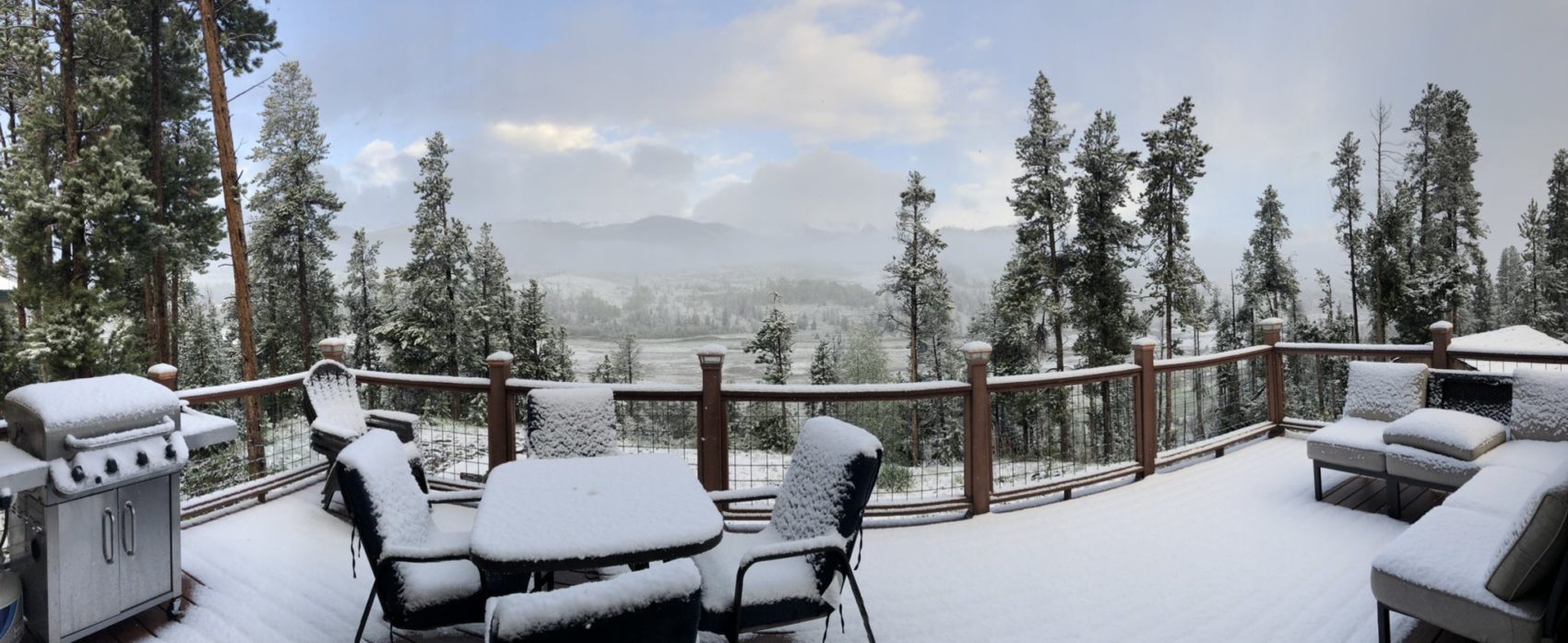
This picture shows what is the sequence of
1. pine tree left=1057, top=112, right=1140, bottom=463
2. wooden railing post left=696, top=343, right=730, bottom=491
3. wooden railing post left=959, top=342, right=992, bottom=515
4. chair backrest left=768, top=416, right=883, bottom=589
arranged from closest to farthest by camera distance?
chair backrest left=768, top=416, right=883, bottom=589
wooden railing post left=696, top=343, right=730, bottom=491
wooden railing post left=959, top=342, right=992, bottom=515
pine tree left=1057, top=112, right=1140, bottom=463

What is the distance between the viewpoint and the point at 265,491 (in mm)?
4730

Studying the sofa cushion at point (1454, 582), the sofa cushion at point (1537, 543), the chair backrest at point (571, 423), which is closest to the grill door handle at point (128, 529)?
the chair backrest at point (571, 423)

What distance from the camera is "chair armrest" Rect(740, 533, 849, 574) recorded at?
2.10 m

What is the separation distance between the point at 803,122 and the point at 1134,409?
3891 cm


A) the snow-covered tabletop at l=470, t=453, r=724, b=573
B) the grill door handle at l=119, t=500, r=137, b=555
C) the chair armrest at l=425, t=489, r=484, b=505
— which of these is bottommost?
the grill door handle at l=119, t=500, r=137, b=555

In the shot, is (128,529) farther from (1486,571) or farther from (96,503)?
(1486,571)

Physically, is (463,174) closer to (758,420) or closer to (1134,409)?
(758,420)

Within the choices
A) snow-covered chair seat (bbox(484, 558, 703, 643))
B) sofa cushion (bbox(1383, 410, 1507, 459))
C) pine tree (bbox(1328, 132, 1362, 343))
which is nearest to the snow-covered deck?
sofa cushion (bbox(1383, 410, 1507, 459))

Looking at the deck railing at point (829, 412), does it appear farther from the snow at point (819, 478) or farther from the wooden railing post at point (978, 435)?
the snow at point (819, 478)

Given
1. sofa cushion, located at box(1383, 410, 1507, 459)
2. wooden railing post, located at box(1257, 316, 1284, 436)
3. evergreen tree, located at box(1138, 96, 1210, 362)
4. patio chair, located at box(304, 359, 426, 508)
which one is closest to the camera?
sofa cushion, located at box(1383, 410, 1507, 459)

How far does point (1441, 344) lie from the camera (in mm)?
5629

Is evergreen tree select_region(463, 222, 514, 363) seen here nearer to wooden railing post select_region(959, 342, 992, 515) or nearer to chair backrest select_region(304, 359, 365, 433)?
chair backrest select_region(304, 359, 365, 433)

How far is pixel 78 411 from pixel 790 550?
296 centimetres

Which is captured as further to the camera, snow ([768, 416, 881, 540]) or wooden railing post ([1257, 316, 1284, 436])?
wooden railing post ([1257, 316, 1284, 436])
